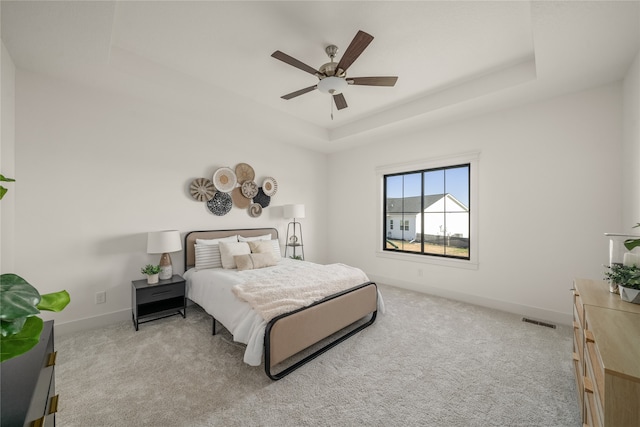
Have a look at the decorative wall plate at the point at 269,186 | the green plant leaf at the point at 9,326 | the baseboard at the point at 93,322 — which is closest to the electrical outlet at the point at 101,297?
the baseboard at the point at 93,322

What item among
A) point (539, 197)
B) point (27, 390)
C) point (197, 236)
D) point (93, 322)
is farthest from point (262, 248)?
point (539, 197)

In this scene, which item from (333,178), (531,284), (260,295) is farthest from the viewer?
(333,178)

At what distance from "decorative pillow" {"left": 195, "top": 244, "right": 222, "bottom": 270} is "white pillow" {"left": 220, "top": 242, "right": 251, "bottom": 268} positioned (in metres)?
0.12

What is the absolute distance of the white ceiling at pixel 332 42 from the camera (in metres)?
1.92

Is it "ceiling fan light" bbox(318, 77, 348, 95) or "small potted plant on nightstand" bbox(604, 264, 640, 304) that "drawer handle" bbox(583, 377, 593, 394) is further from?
"ceiling fan light" bbox(318, 77, 348, 95)

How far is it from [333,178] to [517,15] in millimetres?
3745

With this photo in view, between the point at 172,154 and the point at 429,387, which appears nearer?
the point at 429,387

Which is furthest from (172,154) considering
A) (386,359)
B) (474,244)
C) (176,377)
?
(474,244)

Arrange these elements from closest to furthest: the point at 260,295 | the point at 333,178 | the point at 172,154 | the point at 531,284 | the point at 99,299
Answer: the point at 260,295 → the point at 99,299 → the point at 531,284 → the point at 172,154 → the point at 333,178

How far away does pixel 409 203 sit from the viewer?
454 cm

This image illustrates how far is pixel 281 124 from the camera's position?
3.97 meters


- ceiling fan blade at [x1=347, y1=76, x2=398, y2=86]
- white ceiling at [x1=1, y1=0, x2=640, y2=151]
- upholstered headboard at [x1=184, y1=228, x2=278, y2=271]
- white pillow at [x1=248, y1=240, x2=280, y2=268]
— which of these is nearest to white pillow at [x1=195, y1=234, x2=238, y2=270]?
upholstered headboard at [x1=184, y1=228, x2=278, y2=271]

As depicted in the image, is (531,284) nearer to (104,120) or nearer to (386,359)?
(386,359)

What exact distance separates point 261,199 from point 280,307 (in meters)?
2.59
